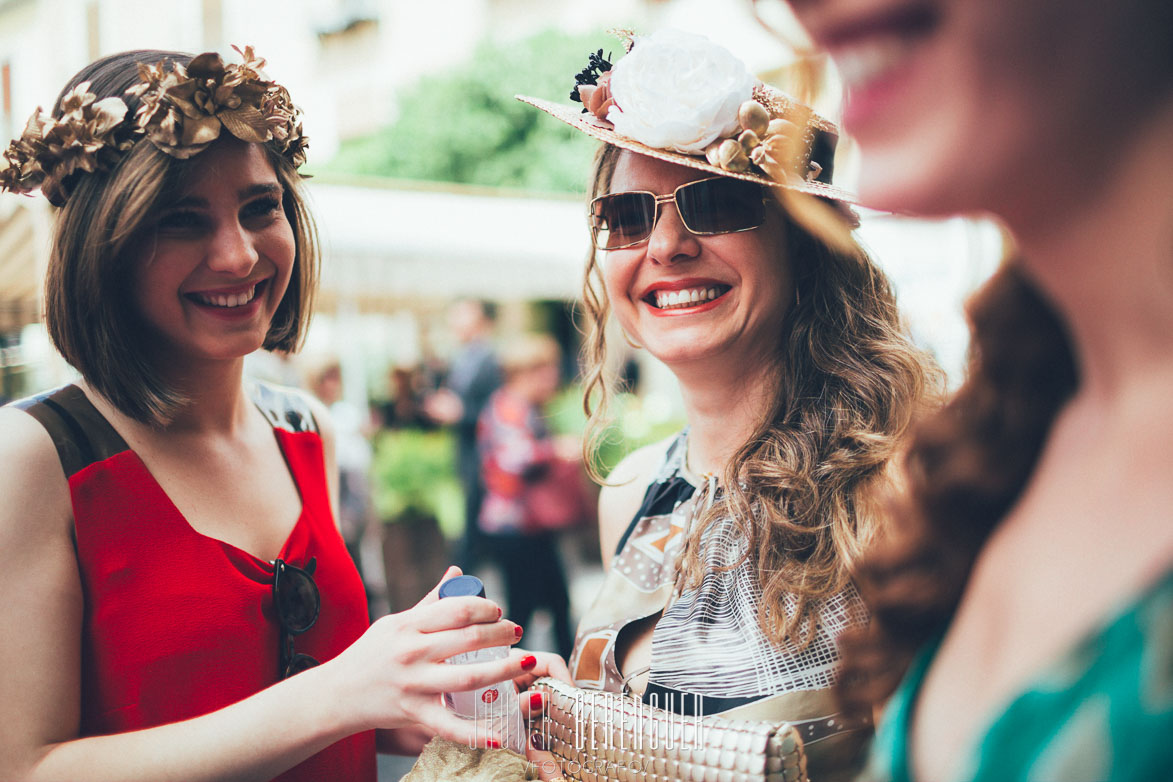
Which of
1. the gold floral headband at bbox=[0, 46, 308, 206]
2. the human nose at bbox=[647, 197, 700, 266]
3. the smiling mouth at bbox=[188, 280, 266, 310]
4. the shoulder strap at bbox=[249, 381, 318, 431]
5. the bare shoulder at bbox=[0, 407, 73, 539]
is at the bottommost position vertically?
the bare shoulder at bbox=[0, 407, 73, 539]

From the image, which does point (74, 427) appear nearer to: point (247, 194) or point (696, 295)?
point (247, 194)

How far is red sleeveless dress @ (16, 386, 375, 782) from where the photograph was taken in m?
1.61

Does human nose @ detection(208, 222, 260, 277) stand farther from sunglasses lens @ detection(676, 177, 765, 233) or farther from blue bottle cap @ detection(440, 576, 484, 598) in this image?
sunglasses lens @ detection(676, 177, 765, 233)

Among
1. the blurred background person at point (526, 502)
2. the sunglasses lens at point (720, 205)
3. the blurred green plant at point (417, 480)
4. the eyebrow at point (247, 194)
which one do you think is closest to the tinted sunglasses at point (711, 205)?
the sunglasses lens at point (720, 205)

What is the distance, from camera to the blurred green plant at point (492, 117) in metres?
18.2

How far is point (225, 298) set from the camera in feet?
6.04

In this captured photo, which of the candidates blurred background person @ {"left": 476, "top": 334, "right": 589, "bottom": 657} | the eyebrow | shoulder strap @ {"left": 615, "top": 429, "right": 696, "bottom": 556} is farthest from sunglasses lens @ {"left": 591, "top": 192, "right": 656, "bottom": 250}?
blurred background person @ {"left": 476, "top": 334, "right": 589, "bottom": 657}

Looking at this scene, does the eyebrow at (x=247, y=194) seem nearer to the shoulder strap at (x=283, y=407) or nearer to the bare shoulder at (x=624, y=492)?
the shoulder strap at (x=283, y=407)

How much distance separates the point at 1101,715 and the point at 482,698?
111cm

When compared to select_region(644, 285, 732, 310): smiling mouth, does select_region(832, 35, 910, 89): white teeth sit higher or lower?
higher

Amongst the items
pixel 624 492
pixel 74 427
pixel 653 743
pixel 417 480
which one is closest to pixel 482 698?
pixel 653 743

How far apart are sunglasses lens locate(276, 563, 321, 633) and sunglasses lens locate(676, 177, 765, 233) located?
114 centimetres

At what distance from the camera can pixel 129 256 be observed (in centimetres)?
171

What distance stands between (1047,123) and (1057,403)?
38cm
